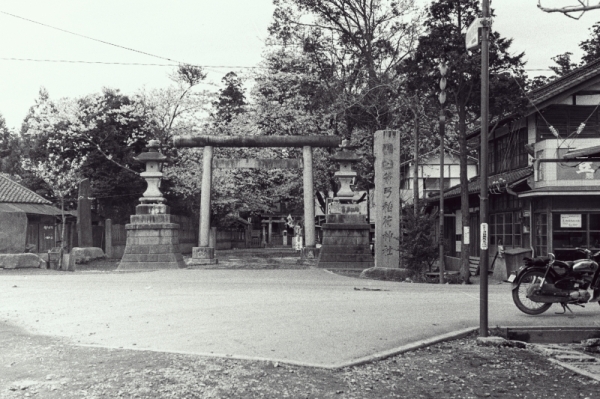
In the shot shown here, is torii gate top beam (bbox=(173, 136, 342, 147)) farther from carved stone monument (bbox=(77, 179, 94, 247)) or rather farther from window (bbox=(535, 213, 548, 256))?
window (bbox=(535, 213, 548, 256))

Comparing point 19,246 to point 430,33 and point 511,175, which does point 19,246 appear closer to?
point 430,33

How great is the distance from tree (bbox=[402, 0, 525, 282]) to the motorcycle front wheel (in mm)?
8934

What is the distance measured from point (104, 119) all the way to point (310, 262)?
20.0 m

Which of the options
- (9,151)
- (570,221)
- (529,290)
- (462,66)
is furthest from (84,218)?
(9,151)

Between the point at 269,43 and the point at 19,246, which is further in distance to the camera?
the point at 269,43

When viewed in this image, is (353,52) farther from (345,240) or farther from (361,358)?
(361,358)

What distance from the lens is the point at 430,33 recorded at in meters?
21.9

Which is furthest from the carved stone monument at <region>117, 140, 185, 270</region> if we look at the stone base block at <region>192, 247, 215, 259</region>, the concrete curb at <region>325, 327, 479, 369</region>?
the concrete curb at <region>325, 327, 479, 369</region>

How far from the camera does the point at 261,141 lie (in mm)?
25922

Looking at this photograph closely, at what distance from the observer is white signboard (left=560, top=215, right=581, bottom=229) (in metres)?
21.8

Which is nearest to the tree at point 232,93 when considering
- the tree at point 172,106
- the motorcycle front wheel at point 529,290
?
the tree at point 172,106

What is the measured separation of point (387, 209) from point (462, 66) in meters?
5.19

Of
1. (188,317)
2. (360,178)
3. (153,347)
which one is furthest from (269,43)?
(153,347)

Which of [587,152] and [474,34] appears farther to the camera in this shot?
[587,152]
